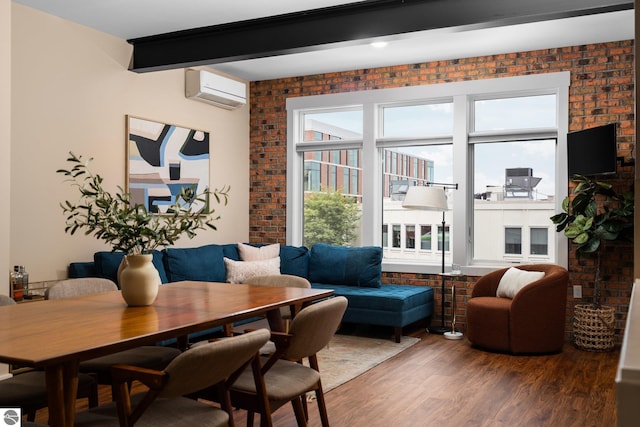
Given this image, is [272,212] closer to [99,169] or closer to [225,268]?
[225,268]

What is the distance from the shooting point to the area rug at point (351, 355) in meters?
4.48

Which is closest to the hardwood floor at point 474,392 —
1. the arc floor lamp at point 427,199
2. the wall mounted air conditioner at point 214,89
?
the arc floor lamp at point 427,199

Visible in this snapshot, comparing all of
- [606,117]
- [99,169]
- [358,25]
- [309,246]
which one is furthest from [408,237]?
[99,169]

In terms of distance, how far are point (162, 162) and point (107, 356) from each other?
3.16 metres

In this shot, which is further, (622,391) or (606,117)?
(606,117)

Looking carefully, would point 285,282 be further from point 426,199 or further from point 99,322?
point 426,199

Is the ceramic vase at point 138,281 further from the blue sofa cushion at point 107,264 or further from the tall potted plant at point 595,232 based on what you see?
the tall potted plant at point 595,232

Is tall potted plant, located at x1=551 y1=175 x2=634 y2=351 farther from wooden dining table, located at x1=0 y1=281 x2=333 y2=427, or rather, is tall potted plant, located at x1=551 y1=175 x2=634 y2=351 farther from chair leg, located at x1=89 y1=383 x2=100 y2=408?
chair leg, located at x1=89 y1=383 x2=100 y2=408

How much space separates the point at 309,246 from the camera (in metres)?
7.31

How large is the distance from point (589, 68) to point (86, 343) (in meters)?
5.30

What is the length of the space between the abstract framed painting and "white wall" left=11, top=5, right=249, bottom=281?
0.11 metres

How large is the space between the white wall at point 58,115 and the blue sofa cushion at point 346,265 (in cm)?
222

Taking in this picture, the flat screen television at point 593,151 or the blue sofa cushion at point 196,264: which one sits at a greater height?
the flat screen television at point 593,151

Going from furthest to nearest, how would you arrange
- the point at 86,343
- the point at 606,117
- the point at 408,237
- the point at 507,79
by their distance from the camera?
the point at 408,237 → the point at 507,79 → the point at 606,117 → the point at 86,343
